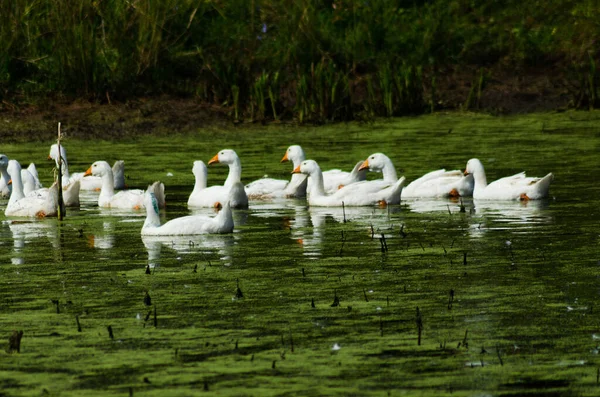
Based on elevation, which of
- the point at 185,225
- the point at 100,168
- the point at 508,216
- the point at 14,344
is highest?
the point at 100,168

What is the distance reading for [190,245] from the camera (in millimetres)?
11500

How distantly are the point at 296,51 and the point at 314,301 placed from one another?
17.8m

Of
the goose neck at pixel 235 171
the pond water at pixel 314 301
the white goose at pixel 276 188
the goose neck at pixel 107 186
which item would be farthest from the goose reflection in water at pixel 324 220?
the goose neck at pixel 107 186

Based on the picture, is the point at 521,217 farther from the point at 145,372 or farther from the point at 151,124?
the point at 151,124

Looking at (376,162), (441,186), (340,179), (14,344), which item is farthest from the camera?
(340,179)

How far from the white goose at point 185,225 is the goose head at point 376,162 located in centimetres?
476

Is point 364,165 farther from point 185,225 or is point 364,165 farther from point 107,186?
point 185,225

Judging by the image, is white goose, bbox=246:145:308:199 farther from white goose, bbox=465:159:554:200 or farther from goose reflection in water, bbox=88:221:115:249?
goose reflection in water, bbox=88:221:115:249

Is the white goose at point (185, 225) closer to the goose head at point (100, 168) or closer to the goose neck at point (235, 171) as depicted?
the goose head at point (100, 168)

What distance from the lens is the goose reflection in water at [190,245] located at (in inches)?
428

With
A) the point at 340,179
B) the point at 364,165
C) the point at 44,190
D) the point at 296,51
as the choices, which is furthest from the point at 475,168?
the point at 296,51

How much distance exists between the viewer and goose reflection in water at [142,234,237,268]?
10859 millimetres

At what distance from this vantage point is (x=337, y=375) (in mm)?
6660

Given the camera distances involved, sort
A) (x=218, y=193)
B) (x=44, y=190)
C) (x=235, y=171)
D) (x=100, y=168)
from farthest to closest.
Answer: (x=235, y=171) → (x=100, y=168) → (x=218, y=193) → (x=44, y=190)
